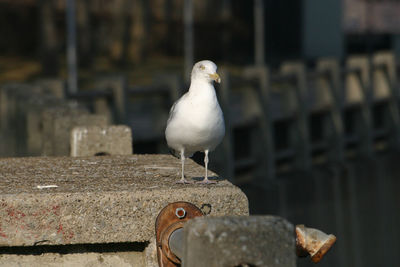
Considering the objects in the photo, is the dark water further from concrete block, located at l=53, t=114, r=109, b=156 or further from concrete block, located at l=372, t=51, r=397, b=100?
concrete block, located at l=53, t=114, r=109, b=156

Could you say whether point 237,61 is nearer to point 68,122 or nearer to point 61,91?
point 61,91

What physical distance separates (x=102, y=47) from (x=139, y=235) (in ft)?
84.9

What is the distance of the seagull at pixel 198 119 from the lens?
4219 mm

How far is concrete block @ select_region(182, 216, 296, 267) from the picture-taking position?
261 centimetres

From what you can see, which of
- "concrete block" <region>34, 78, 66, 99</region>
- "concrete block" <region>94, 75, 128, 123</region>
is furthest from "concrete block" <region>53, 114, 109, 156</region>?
"concrete block" <region>94, 75, 128, 123</region>

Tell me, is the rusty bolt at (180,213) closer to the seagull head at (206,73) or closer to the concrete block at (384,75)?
the seagull head at (206,73)

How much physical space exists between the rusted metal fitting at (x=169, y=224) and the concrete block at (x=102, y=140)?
5.91 feet

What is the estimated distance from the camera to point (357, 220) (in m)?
15.3

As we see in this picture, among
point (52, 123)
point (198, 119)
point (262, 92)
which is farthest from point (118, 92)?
point (198, 119)

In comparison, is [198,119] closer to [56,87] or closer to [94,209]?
[94,209]

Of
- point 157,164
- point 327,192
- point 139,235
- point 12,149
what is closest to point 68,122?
point 157,164

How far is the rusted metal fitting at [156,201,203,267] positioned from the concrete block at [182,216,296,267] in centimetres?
63

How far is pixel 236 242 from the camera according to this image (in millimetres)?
2607

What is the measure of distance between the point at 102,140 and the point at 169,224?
6.04 feet
